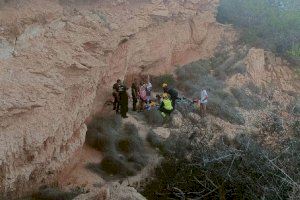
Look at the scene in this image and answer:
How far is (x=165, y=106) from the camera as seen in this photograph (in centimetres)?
1249

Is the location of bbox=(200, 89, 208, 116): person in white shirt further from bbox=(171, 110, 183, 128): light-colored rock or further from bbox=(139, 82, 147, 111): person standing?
bbox=(139, 82, 147, 111): person standing

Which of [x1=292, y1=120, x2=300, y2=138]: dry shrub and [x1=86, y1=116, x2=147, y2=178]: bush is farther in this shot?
[x1=292, y1=120, x2=300, y2=138]: dry shrub

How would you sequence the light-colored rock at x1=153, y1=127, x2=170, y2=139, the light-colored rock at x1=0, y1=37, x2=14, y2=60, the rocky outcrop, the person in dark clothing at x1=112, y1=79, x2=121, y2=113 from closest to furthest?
the light-colored rock at x1=0, y1=37, x2=14, y2=60, the person in dark clothing at x1=112, y1=79, x2=121, y2=113, the light-colored rock at x1=153, y1=127, x2=170, y2=139, the rocky outcrop

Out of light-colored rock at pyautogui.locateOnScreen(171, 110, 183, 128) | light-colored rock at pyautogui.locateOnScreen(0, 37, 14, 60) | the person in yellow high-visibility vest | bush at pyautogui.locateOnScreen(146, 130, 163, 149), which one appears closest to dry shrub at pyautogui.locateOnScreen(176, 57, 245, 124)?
light-colored rock at pyautogui.locateOnScreen(171, 110, 183, 128)

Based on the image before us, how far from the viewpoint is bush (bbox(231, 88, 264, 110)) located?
15.2 m

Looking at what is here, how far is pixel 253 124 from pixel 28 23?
7484mm

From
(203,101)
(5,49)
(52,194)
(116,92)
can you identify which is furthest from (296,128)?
(5,49)

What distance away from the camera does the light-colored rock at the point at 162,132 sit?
39.5 ft

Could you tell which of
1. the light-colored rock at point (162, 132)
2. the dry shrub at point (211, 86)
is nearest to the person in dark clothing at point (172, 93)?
the dry shrub at point (211, 86)

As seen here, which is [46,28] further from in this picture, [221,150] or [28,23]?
[221,150]

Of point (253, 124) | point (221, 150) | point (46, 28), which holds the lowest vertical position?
point (253, 124)

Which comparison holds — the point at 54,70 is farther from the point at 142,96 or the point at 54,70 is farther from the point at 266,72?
the point at 266,72

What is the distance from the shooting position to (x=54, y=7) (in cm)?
984

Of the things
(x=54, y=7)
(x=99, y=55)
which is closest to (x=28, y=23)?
(x=54, y=7)
